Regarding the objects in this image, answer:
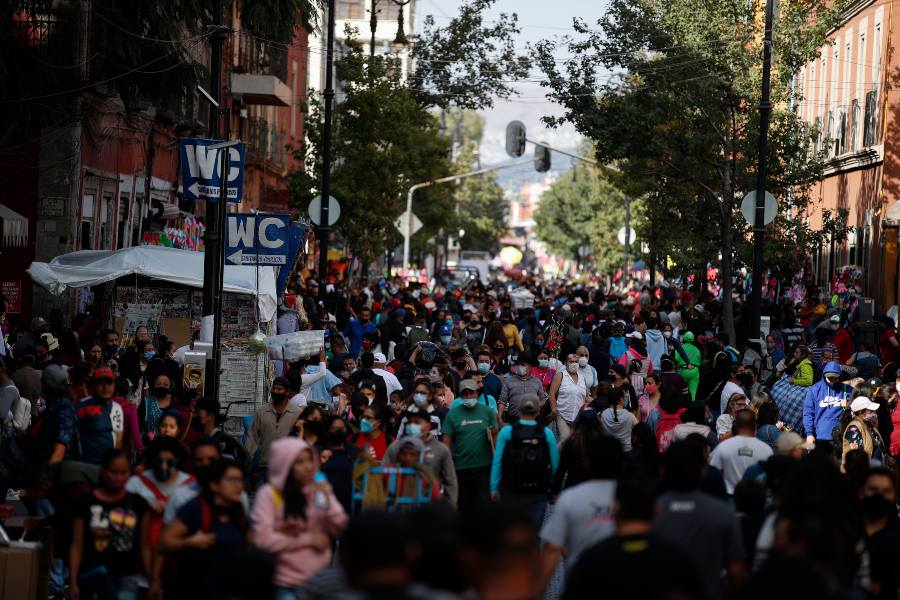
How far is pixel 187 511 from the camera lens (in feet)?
28.6

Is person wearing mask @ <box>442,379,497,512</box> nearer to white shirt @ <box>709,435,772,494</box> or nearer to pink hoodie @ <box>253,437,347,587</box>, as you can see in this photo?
white shirt @ <box>709,435,772,494</box>

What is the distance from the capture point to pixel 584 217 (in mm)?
97188

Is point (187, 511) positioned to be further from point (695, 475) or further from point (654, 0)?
point (654, 0)

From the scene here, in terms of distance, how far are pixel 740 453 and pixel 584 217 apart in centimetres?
8624

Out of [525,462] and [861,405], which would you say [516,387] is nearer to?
[861,405]

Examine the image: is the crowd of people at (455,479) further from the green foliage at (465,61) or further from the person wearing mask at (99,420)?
the green foliage at (465,61)

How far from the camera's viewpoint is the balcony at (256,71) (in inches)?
1599

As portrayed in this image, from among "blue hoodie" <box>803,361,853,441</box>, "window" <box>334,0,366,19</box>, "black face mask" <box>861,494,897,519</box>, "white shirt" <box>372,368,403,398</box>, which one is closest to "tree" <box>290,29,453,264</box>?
"white shirt" <box>372,368,403,398</box>

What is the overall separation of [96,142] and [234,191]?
9.52m

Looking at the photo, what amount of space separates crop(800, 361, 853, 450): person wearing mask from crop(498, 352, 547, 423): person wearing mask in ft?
8.89

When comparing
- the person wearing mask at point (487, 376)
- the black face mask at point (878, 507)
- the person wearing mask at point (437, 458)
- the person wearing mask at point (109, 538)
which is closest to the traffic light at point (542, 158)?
the person wearing mask at point (487, 376)

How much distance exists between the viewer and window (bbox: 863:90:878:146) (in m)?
36.5

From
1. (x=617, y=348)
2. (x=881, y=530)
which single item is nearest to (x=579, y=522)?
(x=881, y=530)

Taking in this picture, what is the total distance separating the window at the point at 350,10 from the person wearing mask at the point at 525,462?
290 ft
